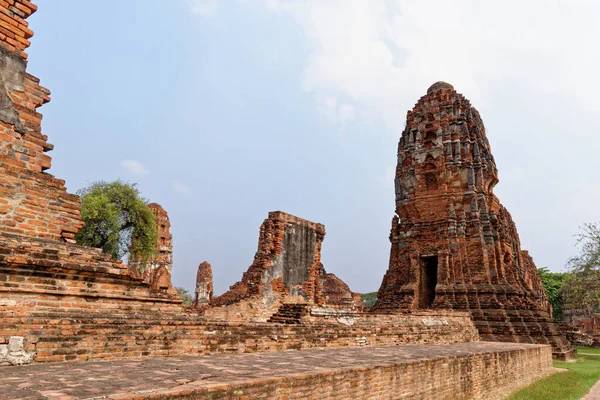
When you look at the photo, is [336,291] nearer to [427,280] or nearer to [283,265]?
[427,280]

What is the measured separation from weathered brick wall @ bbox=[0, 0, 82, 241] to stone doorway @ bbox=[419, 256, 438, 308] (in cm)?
1453

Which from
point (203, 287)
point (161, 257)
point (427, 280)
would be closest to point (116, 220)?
point (161, 257)

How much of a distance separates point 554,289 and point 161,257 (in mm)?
32060

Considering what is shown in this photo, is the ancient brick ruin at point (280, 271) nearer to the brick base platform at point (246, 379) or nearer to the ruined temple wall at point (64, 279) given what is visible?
the ruined temple wall at point (64, 279)

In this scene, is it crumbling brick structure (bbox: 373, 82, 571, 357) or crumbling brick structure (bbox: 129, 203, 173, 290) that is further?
crumbling brick structure (bbox: 129, 203, 173, 290)

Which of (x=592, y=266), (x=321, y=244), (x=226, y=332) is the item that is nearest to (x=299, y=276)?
(x=321, y=244)

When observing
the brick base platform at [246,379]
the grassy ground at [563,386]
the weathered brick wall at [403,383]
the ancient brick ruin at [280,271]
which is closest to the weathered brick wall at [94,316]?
the brick base platform at [246,379]

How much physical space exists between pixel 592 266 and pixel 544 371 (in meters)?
9.90

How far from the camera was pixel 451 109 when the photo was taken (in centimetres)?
1900

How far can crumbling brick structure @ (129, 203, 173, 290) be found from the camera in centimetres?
2247

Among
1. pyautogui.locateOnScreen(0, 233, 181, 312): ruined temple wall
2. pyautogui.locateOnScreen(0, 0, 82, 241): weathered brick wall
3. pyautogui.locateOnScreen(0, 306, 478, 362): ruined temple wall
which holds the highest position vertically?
pyautogui.locateOnScreen(0, 0, 82, 241): weathered brick wall

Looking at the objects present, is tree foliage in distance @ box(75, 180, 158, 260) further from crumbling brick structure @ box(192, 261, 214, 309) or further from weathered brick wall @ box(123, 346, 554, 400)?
weathered brick wall @ box(123, 346, 554, 400)

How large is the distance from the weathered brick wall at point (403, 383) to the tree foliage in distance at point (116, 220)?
12.6 meters

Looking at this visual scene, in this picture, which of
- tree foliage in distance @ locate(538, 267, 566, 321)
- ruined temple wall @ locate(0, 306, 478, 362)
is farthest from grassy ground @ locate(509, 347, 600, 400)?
tree foliage in distance @ locate(538, 267, 566, 321)
